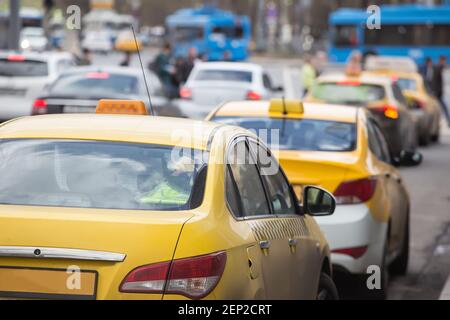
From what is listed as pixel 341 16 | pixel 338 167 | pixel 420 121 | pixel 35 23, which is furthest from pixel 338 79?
pixel 35 23

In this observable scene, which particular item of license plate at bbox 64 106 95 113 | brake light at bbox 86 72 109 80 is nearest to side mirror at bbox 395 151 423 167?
license plate at bbox 64 106 95 113

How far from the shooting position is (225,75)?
83.5 feet

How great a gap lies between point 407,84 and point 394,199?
17435mm

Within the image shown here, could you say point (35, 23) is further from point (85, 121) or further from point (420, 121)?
point (85, 121)

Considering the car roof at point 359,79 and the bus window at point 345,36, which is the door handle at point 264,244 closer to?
the car roof at point 359,79

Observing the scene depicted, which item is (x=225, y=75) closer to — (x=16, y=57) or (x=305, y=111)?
(x=16, y=57)

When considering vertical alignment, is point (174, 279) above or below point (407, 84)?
above

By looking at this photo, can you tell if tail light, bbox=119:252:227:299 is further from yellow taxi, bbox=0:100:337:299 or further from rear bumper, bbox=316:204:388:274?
rear bumper, bbox=316:204:388:274

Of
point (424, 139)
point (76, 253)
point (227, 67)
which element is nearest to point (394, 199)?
point (76, 253)

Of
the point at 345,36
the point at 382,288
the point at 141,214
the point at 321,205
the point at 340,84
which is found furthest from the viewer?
the point at 345,36

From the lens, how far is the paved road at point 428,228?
10.6m

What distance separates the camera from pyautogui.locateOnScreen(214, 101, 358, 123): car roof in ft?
33.7

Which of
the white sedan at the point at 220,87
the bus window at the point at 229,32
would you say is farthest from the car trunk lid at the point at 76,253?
the bus window at the point at 229,32

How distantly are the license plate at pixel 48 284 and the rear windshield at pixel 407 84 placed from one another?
2285 cm
